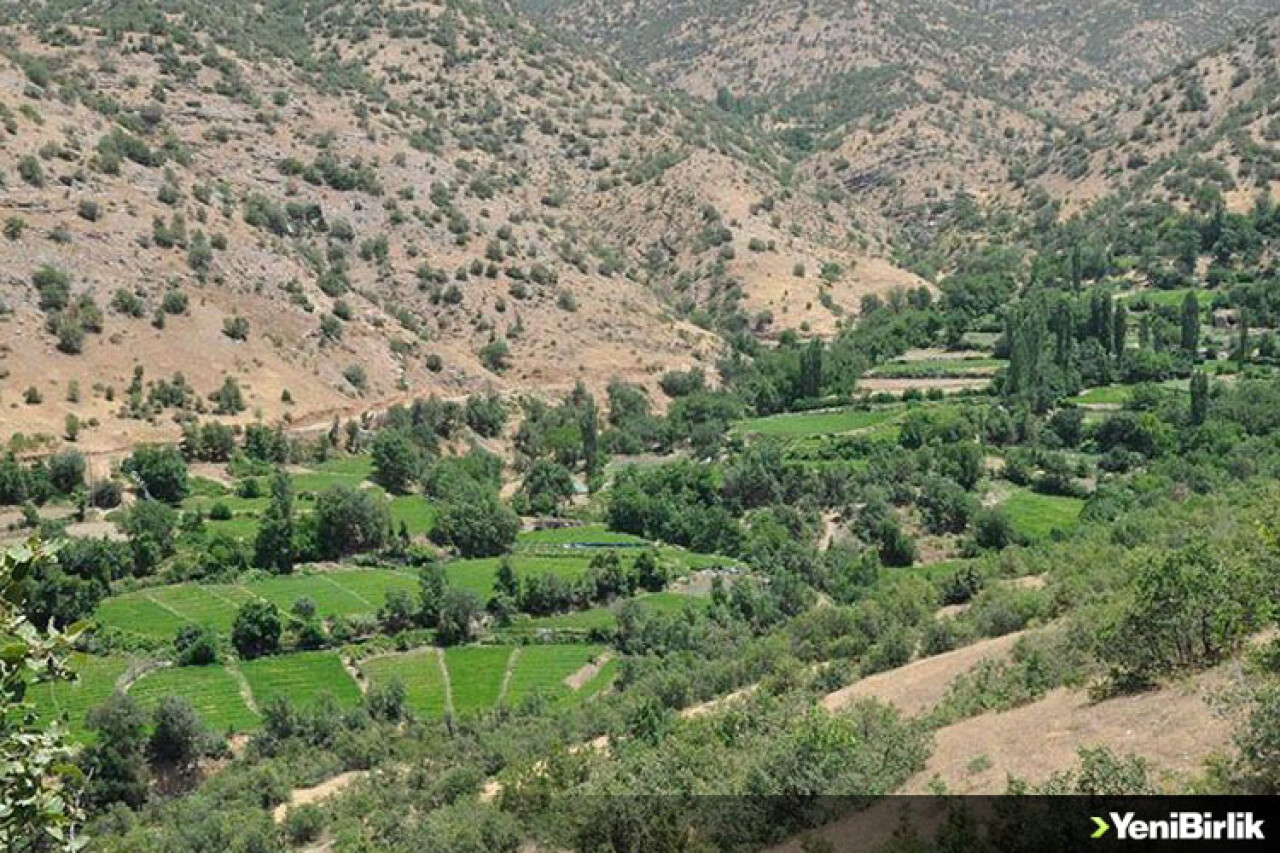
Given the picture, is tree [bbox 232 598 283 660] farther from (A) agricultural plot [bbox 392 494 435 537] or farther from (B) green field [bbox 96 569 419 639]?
(A) agricultural plot [bbox 392 494 435 537]

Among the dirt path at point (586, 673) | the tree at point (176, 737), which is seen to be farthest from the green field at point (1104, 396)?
the tree at point (176, 737)

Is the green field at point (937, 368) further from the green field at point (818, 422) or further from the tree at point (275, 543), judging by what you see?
the tree at point (275, 543)

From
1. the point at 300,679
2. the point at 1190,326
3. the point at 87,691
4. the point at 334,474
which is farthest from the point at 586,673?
the point at 1190,326

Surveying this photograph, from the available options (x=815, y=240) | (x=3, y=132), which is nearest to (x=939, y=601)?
(x=3, y=132)

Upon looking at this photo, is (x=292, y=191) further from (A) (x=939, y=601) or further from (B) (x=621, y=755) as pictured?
(B) (x=621, y=755)

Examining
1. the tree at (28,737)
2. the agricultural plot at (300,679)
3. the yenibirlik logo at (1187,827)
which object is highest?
the tree at (28,737)

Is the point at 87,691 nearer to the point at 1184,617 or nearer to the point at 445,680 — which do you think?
the point at 445,680
